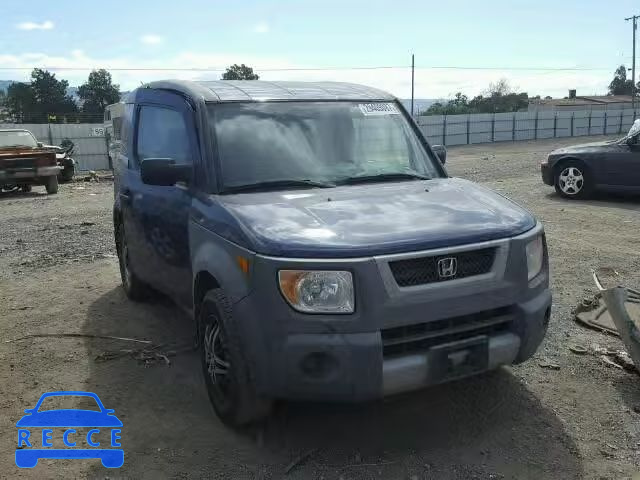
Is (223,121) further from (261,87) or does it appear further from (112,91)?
(112,91)

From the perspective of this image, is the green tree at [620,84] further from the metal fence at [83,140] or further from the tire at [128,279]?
the tire at [128,279]

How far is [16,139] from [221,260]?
49.7 feet

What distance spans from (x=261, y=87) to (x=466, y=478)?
2.81 m

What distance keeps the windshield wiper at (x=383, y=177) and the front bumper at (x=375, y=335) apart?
3.42ft

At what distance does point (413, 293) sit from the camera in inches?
115

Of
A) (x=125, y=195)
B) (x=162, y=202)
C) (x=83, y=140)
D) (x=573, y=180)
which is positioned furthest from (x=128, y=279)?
(x=83, y=140)

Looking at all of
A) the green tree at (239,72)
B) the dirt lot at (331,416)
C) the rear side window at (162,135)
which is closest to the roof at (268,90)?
the rear side window at (162,135)

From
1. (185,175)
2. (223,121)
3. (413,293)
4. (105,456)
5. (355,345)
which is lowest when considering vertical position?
(105,456)

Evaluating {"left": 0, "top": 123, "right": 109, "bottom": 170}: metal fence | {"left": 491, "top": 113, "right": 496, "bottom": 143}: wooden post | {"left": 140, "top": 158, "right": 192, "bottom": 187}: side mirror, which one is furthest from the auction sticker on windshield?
{"left": 491, "top": 113, "right": 496, "bottom": 143}: wooden post

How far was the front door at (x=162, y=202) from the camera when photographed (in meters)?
3.99

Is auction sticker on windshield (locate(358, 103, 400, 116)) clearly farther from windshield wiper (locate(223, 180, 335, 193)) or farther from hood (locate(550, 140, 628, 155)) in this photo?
hood (locate(550, 140, 628, 155))

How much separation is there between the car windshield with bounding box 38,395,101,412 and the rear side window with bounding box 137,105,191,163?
161 cm

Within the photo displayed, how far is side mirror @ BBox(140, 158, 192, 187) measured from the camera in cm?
371

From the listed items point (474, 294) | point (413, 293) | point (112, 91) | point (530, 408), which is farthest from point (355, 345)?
point (112, 91)
